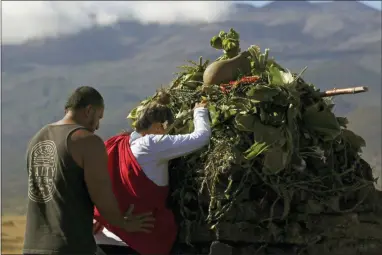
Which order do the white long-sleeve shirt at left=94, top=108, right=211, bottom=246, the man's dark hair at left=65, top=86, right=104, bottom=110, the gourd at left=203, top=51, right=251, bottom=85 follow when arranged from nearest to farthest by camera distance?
the man's dark hair at left=65, top=86, right=104, bottom=110
the white long-sleeve shirt at left=94, top=108, right=211, bottom=246
the gourd at left=203, top=51, right=251, bottom=85

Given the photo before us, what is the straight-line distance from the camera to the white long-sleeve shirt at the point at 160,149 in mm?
6289

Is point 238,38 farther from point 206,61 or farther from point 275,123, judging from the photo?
point 275,123

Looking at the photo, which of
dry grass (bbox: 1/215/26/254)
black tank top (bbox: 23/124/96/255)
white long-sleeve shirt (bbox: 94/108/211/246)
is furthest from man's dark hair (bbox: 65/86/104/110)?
dry grass (bbox: 1/215/26/254)

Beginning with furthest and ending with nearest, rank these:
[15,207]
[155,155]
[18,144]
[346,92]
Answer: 1. [18,144]
2. [15,207]
3. [346,92]
4. [155,155]

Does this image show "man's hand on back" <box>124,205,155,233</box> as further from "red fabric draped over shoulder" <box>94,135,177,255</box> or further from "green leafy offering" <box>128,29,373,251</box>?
"green leafy offering" <box>128,29,373,251</box>

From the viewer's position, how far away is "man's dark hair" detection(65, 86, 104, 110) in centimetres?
575

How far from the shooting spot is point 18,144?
182000 mm

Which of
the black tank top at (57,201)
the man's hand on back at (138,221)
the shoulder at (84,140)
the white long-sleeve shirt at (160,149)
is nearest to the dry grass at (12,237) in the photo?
the white long-sleeve shirt at (160,149)

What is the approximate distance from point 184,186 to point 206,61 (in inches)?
60.4

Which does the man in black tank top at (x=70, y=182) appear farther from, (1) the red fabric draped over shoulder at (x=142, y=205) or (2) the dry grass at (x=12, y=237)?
(2) the dry grass at (x=12, y=237)

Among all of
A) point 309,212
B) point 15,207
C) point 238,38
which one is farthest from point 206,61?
point 15,207

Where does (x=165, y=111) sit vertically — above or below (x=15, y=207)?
above

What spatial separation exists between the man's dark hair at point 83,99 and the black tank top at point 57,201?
0.15 m

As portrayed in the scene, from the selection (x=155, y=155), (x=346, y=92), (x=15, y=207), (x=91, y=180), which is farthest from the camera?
(x=15, y=207)
